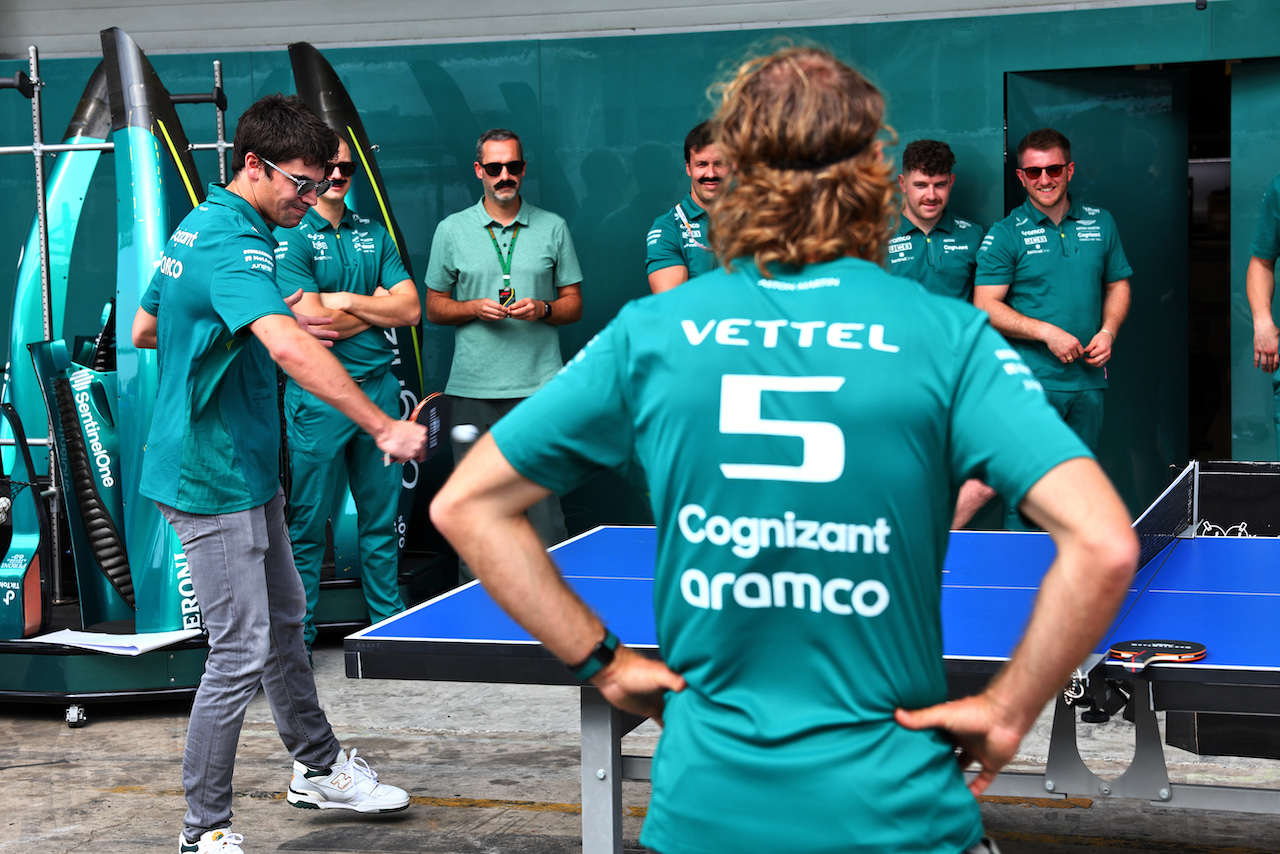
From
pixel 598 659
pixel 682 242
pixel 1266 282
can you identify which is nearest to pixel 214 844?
pixel 598 659

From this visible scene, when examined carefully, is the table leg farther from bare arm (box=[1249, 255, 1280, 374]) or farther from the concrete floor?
bare arm (box=[1249, 255, 1280, 374])

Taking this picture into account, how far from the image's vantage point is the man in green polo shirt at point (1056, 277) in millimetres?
5848

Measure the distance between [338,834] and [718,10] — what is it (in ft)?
15.1

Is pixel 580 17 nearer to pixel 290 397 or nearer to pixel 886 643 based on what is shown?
pixel 290 397

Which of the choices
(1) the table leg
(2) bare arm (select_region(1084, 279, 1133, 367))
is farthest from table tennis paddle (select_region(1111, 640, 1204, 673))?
(2) bare arm (select_region(1084, 279, 1133, 367))

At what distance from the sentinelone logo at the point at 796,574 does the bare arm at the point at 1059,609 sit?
140 millimetres

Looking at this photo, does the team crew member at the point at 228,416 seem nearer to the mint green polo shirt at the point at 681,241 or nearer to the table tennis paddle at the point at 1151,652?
the table tennis paddle at the point at 1151,652

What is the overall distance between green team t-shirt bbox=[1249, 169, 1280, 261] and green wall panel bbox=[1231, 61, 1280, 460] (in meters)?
0.81

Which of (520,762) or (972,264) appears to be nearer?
(520,762)

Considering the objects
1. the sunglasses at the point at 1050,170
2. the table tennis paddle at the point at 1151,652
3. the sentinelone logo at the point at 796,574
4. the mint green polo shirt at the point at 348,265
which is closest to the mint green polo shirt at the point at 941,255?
the sunglasses at the point at 1050,170

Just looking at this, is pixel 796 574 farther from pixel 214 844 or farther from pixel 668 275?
pixel 668 275

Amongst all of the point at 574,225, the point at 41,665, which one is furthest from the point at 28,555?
the point at 574,225

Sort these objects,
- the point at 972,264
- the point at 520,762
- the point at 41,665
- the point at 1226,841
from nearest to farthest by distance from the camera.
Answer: the point at 1226,841
the point at 520,762
the point at 41,665
the point at 972,264

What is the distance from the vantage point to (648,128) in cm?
691
